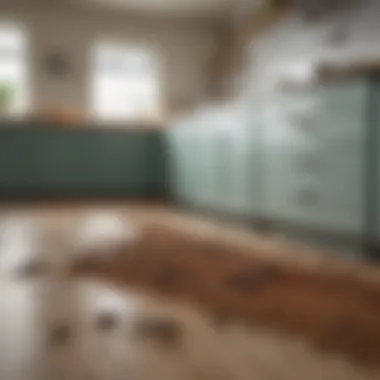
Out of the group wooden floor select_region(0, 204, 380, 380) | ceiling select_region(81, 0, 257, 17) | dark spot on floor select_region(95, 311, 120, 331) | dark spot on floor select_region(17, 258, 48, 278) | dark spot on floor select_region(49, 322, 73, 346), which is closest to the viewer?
wooden floor select_region(0, 204, 380, 380)

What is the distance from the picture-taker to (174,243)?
2648 millimetres

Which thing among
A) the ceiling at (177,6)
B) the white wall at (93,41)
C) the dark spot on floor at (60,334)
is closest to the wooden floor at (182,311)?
the dark spot on floor at (60,334)

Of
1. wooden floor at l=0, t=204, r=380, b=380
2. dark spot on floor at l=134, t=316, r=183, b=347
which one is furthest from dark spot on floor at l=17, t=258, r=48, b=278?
dark spot on floor at l=134, t=316, r=183, b=347

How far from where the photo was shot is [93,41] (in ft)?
22.4

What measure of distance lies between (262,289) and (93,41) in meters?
5.71

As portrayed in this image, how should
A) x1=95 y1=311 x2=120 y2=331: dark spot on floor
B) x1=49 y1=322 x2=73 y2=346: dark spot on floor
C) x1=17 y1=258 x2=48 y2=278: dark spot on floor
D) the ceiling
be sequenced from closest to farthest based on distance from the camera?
x1=49 y1=322 x2=73 y2=346: dark spot on floor
x1=95 y1=311 x2=120 y2=331: dark spot on floor
x1=17 y1=258 x2=48 y2=278: dark spot on floor
the ceiling

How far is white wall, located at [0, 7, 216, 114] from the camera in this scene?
661 cm

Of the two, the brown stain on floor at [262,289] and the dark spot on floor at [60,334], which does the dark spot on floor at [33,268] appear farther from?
the dark spot on floor at [60,334]

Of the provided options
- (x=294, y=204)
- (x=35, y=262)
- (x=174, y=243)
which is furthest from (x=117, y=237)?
(x=294, y=204)

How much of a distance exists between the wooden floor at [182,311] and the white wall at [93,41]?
14.2 ft

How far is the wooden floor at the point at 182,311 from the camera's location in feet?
3.50

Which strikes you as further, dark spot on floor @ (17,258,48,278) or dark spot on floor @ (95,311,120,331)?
dark spot on floor @ (17,258,48,278)

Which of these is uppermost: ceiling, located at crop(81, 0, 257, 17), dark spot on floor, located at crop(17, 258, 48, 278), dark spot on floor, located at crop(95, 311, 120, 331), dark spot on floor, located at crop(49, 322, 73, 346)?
ceiling, located at crop(81, 0, 257, 17)

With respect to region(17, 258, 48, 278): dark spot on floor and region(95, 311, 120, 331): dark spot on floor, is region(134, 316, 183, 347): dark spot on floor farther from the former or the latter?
region(17, 258, 48, 278): dark spot on floor
